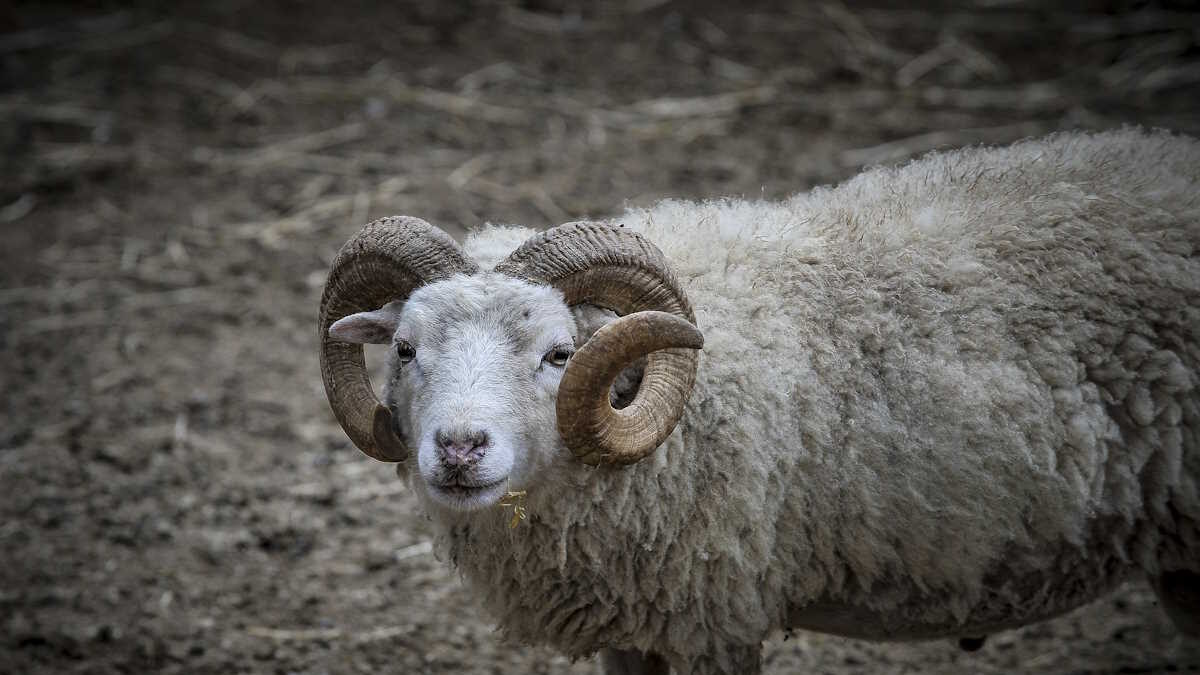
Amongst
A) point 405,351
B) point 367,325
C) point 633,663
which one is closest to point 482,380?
point 405,351

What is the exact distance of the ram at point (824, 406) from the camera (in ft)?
11.9

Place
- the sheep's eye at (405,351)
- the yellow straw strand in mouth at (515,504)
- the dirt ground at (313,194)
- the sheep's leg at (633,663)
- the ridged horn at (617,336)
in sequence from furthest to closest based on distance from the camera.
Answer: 1. the dirt ground at (313,194)
2. the sheep's leg at (633,663)
3. the sheep's eye at (405,351)
4. the yellow straw strand in mouth at (515,504)
5. the ridged horn at (617,336)

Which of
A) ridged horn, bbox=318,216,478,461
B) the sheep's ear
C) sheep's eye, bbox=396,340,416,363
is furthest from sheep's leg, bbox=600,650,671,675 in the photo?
the sheep's ear

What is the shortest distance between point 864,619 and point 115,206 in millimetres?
7191

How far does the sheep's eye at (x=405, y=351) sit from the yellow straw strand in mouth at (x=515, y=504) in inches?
23.1

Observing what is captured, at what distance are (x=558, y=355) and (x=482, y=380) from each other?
1.01 ft

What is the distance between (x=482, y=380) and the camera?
3.48 m

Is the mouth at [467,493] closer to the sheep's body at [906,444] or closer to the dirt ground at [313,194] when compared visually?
the sheep's body at [906,444]

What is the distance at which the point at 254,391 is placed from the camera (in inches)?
271

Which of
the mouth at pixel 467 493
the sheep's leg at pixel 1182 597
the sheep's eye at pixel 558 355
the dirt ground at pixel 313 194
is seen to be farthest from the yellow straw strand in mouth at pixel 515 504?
the sheep's leg at pixel 1182 597

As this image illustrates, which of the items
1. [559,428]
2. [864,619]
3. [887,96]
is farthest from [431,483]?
[887,96]

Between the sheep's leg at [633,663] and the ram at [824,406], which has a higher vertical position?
the ram at [824,406]

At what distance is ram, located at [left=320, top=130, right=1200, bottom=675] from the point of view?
3623 mm

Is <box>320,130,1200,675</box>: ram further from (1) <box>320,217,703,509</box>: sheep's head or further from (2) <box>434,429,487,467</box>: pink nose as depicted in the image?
(2) <box>434,429,487,467</box>: pink nose
